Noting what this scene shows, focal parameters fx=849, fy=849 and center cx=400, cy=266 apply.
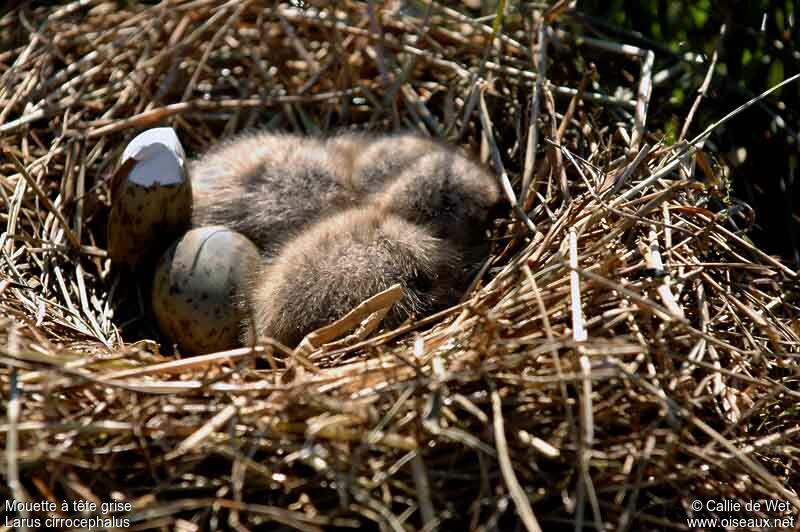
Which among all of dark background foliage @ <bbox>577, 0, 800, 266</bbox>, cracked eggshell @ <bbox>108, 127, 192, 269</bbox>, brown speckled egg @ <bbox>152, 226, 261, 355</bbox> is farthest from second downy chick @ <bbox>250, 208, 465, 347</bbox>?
dark background foliage @ <bbox>577, 0, 800, 266</bbox>

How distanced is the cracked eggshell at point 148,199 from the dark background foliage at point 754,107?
4.24 ft

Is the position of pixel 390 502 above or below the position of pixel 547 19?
below

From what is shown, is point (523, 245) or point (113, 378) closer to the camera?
point (113, 378)

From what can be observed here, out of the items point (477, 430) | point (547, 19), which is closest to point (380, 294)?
point (477, 430)

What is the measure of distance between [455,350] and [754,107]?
4.11ft

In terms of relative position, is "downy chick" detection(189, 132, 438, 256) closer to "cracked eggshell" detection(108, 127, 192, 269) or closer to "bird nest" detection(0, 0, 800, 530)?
"cracked eggshell" detection(108, 127, 192, 269)

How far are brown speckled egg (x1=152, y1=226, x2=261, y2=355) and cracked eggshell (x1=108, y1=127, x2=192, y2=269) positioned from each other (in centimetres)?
15

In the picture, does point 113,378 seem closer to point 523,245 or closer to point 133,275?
point 133,275

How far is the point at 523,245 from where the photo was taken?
7.11ft

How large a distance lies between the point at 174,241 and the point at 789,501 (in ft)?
4.93

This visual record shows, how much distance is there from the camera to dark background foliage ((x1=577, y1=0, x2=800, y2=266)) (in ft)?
7.41

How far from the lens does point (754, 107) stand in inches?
90.8

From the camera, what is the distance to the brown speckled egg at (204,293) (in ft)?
6.54

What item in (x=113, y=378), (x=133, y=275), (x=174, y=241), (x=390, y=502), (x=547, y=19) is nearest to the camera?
(x=390, y=502)
